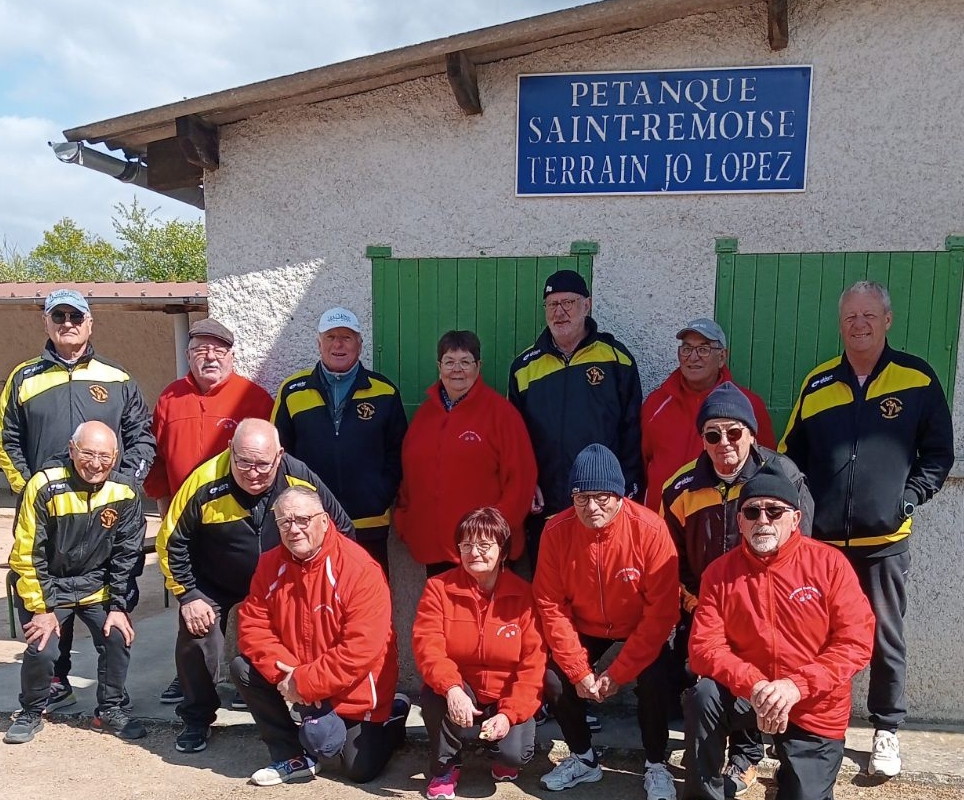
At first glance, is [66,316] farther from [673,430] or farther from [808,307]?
[808,307]

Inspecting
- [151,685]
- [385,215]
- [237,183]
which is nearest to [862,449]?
[385,215]

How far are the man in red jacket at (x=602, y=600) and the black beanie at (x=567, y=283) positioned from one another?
2.86 ft

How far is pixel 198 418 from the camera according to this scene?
13.0 feet

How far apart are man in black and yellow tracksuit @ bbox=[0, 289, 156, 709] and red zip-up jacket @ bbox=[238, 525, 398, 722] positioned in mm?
962

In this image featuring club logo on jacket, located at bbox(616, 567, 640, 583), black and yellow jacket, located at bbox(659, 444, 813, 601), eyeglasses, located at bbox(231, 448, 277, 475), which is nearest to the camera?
black and yellow jacket, located at bbox(659, 444, 813, 601)

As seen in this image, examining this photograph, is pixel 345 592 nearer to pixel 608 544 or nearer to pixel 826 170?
pixel 608 544

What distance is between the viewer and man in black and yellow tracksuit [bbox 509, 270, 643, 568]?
3.62m

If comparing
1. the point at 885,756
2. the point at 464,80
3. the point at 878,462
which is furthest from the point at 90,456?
the point at 885,756

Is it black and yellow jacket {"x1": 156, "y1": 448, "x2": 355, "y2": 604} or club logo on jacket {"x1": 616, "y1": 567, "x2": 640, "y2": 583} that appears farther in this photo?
black and yellow jacket {"x1": 156, "y1": 448, "x2": 355, "y2": 604}

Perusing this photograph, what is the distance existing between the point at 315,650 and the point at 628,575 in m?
1.36

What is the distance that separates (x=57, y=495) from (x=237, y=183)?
190 cm

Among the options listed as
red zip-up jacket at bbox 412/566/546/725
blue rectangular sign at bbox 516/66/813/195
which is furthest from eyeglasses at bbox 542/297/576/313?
Result: red zip-up jacket at bbox 412/566/546/725

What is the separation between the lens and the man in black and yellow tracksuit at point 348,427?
3.80 metres

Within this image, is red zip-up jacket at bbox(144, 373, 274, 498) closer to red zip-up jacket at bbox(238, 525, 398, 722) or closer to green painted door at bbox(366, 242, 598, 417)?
green painted door at bbox(366, 242, 598, 417)
